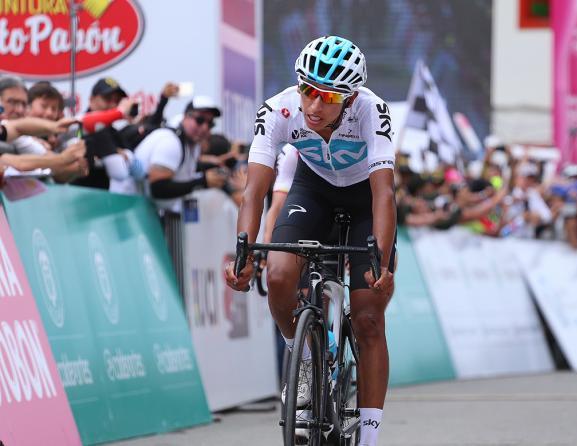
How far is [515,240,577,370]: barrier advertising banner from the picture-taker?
56.2 ft

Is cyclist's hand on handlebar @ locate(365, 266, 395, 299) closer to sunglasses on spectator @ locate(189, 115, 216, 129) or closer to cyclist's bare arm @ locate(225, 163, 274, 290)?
cyclist's bare arm @ locate(225, 163, 274, 290)

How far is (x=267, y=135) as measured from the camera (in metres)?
6.98

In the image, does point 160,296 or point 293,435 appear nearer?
point 293,435

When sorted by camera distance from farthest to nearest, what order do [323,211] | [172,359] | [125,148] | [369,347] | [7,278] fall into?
1. [125,148]
2. [172,359]
3. [7,278]
4. [323,211]
5. [369,347]

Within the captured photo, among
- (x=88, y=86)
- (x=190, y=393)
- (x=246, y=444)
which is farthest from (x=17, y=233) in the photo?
(x=88, y=86)

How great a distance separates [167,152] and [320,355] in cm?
452

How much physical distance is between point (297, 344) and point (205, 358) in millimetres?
4916

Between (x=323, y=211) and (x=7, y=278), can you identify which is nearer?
(x=323, y=211)

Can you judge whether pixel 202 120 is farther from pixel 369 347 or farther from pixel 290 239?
pixel 369 347

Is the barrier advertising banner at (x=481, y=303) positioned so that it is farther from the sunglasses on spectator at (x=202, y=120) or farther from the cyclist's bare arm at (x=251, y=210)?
the cyclist's bare arm at (x=251, y=210)

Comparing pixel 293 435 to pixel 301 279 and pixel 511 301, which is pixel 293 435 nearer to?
pixel 301 279

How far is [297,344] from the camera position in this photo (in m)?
6.29

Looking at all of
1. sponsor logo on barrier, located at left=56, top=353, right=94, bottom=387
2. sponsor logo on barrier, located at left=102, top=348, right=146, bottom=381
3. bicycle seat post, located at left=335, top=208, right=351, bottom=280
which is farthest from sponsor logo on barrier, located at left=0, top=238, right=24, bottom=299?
bicycle seat post, located at left=335, top=208, right=351, bottom=280

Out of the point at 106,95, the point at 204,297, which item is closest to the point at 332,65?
the point at 106,95
